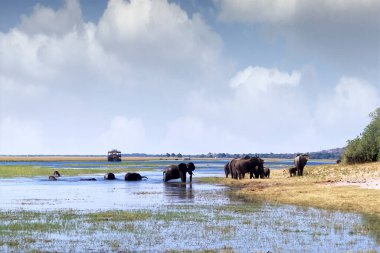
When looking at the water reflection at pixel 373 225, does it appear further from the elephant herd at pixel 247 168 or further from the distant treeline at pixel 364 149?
the distant treeline at pixel 364 149

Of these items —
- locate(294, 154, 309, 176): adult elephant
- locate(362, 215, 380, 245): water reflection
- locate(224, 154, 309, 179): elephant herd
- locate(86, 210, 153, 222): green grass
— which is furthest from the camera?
locate(224, 154, 309, 179): elephant herd

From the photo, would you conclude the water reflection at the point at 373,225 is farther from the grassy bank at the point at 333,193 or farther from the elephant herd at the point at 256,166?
the elephant herd at the point at 256,166

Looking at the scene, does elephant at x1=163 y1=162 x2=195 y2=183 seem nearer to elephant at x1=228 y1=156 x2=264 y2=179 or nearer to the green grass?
elephant at x1=228 y1=156 x2=264 y2=179

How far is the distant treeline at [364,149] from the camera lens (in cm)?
5897

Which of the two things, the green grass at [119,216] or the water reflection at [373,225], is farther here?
the green grass at [119,216]

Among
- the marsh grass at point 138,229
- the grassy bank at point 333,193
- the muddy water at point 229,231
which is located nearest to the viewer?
the muddy water at point 229,231

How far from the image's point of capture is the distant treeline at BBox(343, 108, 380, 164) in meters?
59.0

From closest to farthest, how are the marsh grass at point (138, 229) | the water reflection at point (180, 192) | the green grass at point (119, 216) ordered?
the marsh grass at point (138, 229), the green grass at point (119, 216), the water reflection at point (180, 192)

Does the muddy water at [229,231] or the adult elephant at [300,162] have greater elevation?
the adult elephant at [300,162]

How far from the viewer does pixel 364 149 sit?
59438 mm

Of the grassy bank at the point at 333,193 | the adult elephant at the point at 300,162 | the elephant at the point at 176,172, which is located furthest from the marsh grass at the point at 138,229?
the elephant at the point at 176,172

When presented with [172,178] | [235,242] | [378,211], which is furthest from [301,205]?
[172,178]

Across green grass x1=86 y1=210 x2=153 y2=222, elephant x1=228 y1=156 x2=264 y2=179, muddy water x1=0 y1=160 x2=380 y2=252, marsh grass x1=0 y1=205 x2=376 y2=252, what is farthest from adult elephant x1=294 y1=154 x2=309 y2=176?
green grass x1=86 y1=210 x2=153 y2=222

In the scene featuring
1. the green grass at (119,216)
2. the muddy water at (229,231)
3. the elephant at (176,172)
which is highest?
the elephant at (176,172)
